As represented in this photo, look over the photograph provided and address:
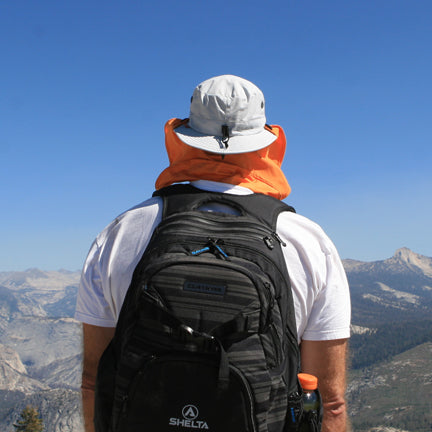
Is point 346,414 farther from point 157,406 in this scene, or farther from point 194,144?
→ point 194,144

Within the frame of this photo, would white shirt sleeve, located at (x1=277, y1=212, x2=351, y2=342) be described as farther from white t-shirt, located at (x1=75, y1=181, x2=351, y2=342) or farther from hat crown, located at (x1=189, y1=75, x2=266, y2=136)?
hat crown, located at (x1=189, y1=75, x2=266, y2=136)

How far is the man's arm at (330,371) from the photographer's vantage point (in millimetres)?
3883

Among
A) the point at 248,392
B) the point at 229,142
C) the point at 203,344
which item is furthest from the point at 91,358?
the point at 229,142

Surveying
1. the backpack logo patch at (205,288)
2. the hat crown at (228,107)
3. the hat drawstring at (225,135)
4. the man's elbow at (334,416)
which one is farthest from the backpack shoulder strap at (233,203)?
the man's elbow at (334,416)

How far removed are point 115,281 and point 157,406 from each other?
1.06 m

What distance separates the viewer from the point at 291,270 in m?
3.74

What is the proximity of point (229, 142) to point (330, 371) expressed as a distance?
1.95 m

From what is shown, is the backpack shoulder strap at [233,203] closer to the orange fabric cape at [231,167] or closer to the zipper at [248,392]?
the orange fabric cape at [231,167]

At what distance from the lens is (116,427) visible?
3.34 meters

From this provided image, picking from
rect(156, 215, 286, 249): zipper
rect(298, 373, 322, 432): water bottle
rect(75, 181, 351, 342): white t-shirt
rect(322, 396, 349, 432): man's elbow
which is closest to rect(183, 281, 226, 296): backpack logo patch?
rect(156, 215, 286, 249): zipper

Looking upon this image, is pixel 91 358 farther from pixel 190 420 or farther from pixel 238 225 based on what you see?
pixel 238 225

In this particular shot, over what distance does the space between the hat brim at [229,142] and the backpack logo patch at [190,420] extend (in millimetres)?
1859

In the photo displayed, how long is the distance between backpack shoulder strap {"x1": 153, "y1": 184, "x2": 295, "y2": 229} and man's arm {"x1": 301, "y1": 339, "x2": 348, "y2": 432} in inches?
40.5

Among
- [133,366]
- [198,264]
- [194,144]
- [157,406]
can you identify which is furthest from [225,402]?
[194,144]
